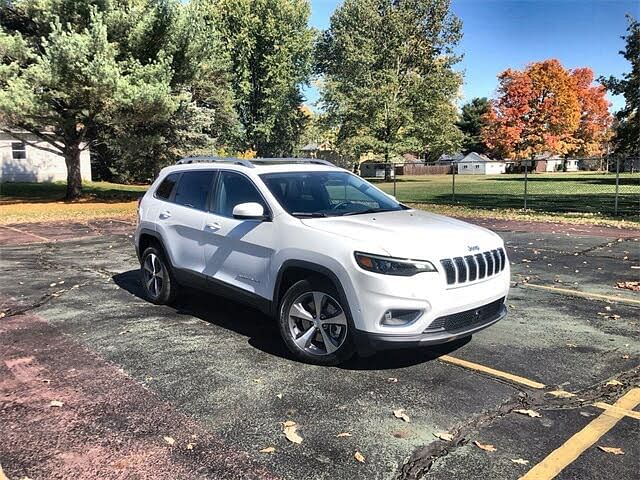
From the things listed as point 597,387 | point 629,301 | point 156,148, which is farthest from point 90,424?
point 156,148

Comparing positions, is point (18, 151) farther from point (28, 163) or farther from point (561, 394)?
point (561, 394)

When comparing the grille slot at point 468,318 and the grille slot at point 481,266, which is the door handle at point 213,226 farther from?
the grille slot at point 481,266

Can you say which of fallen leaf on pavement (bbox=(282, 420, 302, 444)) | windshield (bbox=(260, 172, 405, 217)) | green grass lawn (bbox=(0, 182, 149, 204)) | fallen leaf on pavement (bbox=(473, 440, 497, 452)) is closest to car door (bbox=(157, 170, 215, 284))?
windshield (bbox=(260, 172, 405, 217))

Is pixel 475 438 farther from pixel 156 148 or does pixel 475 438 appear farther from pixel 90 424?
pixel 156 148

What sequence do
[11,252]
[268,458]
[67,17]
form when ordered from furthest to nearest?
1. [67,17]
2. [11,252]
3. [268,458]

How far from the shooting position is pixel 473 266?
14.0ft

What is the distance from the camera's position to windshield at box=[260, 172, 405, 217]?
4972 millimetres

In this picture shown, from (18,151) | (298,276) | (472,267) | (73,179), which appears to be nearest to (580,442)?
(472,267)

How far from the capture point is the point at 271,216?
4.82 meters

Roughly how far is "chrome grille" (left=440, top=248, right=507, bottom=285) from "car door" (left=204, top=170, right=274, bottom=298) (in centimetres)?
156

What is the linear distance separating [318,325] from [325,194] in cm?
147

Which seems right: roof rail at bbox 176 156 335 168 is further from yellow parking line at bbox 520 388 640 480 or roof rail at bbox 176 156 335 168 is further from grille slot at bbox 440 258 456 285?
yellow parking line at bbox 520 388 640 480

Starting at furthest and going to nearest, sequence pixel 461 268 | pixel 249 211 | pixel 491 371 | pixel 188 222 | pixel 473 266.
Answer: pixel 188 222 → pixel 249 211 → pixel 491 371 → pixel 473 266 → pixel 461 268

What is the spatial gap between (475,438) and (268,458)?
1280 millimetres
